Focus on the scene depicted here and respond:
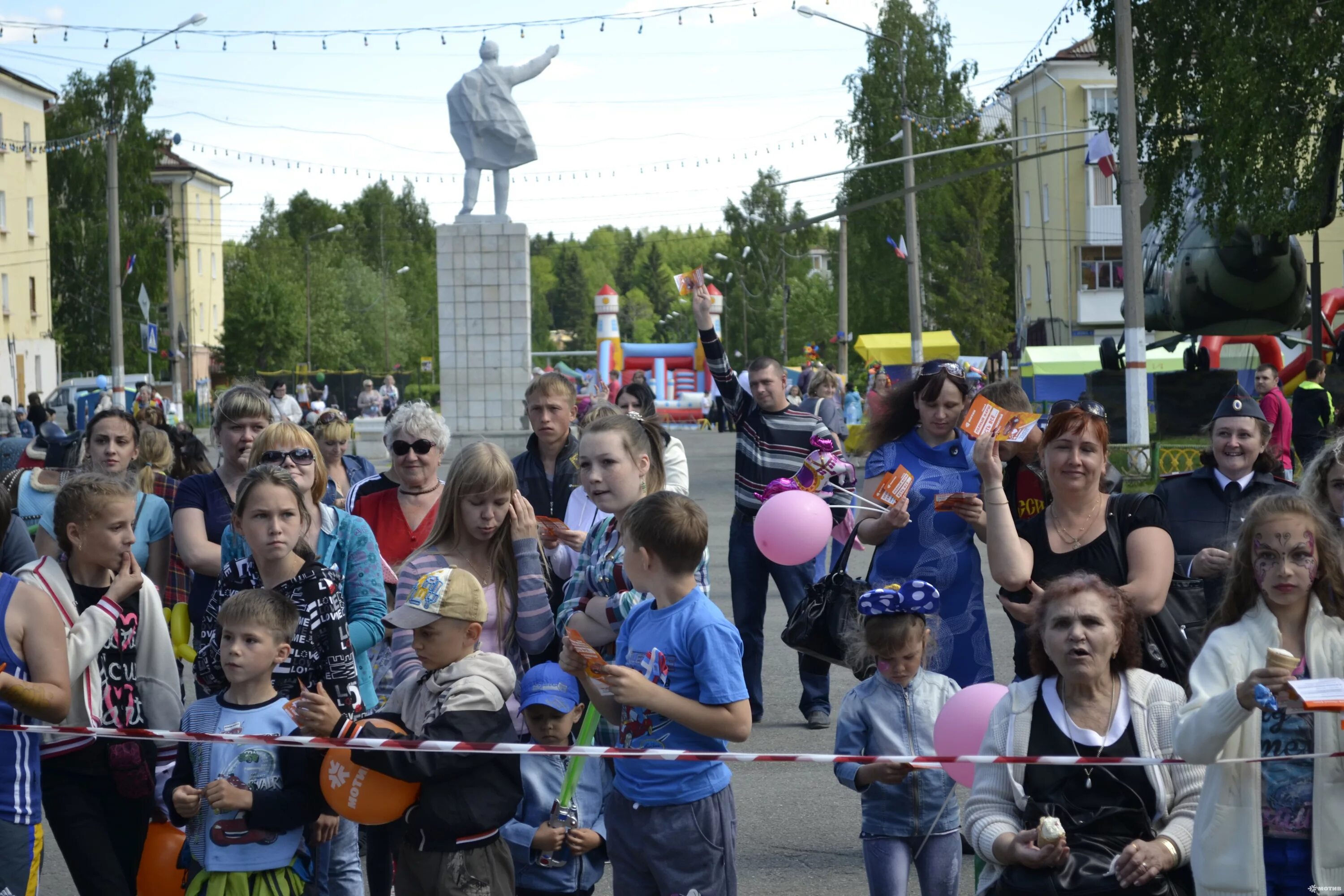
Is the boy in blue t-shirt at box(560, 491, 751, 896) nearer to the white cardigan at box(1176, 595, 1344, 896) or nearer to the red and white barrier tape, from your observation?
the red and white barrier tape

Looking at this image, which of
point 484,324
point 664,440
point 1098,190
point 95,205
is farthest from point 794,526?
point 95,205

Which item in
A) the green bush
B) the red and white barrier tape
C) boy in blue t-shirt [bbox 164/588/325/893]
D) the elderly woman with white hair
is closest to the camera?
the red and white barrier tape

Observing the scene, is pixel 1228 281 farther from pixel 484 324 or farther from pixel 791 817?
pixel 791 817

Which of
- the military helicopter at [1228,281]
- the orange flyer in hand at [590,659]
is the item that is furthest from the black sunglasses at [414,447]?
the military helicopter at [1228,281]

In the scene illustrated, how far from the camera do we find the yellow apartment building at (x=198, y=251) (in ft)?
234

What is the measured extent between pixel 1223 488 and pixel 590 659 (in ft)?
10.9

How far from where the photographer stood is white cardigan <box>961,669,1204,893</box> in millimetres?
3496

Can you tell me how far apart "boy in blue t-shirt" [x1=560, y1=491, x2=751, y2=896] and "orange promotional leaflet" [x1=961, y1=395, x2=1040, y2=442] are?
1.25 metres

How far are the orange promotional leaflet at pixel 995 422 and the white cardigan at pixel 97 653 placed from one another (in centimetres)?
A: 276

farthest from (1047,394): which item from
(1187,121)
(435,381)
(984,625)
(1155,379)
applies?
(435,381)

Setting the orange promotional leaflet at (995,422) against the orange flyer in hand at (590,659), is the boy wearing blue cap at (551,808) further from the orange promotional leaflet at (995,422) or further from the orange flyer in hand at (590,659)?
the orange promotional leaflet at (995,422)

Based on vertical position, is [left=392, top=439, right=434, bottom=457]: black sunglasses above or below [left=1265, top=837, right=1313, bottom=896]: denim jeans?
above

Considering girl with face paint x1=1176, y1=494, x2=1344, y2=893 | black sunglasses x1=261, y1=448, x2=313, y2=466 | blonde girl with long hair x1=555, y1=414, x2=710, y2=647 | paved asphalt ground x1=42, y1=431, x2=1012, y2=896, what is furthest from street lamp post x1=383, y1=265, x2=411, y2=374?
girl with face paint x1=1176, y1=494, x2=1344, y2=893

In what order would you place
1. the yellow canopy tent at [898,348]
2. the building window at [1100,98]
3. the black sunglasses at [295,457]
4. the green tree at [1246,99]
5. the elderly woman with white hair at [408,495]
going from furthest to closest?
the building window at [1100,98], the yellow canopy tent at [898,348], the green tree at [1246,99], the elderly woman with white hair at [408,495], the black sunglasses at [295,457]
